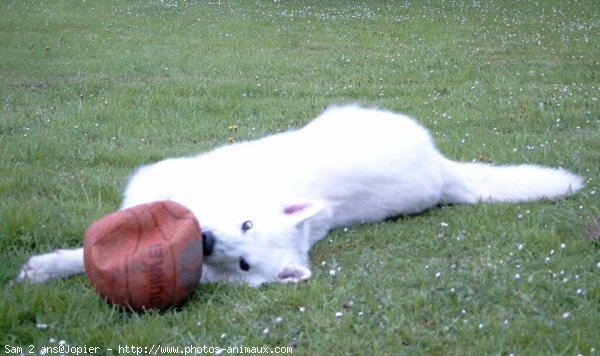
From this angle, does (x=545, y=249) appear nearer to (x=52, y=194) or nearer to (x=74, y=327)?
(x=74, y=327)

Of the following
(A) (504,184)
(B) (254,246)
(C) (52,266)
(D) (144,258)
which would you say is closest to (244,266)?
(B) (254,246)

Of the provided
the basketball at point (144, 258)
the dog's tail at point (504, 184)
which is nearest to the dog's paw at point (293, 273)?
the basketball at point (144, 258)

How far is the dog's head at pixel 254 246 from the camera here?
379cm

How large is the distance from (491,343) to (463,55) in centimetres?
862

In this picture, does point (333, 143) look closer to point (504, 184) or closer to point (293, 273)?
point (293, 273)

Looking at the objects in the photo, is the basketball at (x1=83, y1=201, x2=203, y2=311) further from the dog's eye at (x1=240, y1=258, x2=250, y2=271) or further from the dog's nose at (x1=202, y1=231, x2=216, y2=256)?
the dog's eye at (x1=240, y1=258, x2=250, y2=271)

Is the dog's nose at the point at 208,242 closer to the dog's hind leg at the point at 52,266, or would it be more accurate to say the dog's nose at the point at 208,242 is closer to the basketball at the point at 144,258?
the basketball at the point at 144,258

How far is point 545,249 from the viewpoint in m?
4.15

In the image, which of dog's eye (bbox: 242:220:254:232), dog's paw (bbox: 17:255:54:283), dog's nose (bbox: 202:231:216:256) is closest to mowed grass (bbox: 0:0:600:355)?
dog's paw (bbox: 17:255:54:283)

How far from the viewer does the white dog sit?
3.88m

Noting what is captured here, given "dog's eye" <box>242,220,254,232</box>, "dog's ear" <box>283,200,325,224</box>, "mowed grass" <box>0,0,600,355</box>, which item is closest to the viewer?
"mowed grass" <box>0,0,600,355</box>

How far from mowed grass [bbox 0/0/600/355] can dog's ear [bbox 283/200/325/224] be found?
1.01 ft

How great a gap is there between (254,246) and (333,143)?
1106mm

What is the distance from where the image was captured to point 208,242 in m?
3.72
